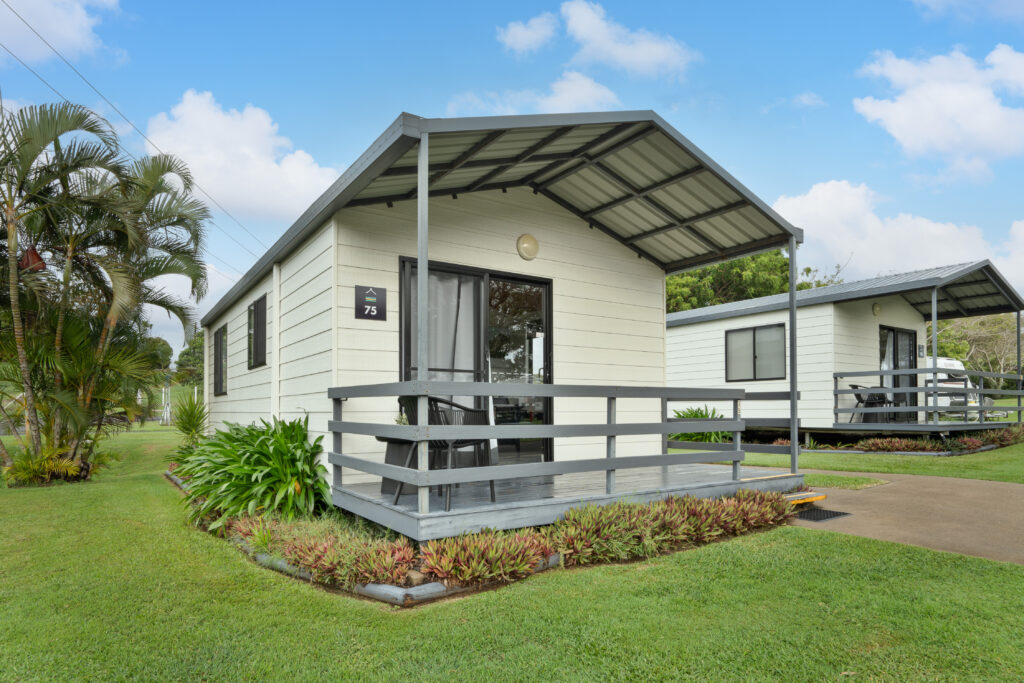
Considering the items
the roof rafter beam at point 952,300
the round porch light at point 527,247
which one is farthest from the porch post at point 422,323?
the roof rafter beam at point 952,300

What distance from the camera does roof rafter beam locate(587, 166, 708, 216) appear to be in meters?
6.20

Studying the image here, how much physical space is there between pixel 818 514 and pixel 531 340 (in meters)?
3.32

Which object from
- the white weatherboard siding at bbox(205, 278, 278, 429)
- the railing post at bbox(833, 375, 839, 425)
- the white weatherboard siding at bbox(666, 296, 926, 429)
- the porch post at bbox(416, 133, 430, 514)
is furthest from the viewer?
the white weatherboard siding at bbox(666, 296, 926, 429)

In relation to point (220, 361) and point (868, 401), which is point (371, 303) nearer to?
point (220, 361)

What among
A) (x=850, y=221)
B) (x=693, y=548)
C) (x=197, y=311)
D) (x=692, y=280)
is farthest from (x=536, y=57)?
(x=850, y=221)

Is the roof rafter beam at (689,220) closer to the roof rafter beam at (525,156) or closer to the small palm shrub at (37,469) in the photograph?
the roof rafter beam at (525,156)

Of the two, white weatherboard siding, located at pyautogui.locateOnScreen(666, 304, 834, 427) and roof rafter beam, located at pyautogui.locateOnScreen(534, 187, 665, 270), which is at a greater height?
roof rafter beam, located at pyautogui.locateOnScreen(534, 187, 665, 270)

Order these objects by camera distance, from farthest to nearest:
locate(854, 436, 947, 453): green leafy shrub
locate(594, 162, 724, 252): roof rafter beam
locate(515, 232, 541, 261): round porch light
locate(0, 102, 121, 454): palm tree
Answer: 1. locate(854, 436, 947, 453): green leafy shrub
2. locate(0, 102, 121, 454): palm tree
3. locate(515, 232, 541, 261): round porch light
4. locate(594, 162, 724, 252): roof rafter beam

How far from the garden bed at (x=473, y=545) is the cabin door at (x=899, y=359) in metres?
9.67

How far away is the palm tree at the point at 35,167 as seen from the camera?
8711 mm

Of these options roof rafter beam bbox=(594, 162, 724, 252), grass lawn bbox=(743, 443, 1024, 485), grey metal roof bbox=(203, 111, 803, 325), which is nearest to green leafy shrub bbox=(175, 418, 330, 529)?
grey metal roof bbox=(203, 111, 803, 325)

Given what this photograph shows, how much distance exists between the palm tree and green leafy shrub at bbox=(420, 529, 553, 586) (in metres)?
8.07

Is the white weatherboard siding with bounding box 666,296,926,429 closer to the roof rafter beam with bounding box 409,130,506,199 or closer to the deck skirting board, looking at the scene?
the deck skirting board

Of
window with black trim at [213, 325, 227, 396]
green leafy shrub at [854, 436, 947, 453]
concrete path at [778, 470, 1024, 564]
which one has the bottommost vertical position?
concrete path at [778, 470, 1024, 564]
